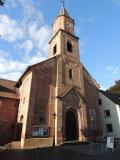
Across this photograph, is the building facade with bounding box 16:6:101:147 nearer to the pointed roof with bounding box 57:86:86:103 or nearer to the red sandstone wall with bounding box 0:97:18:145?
the pointed roof with bounding box 57:86:86:103

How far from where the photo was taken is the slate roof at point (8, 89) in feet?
80.9

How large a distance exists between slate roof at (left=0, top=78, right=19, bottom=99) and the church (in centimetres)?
90

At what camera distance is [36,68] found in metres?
22.8

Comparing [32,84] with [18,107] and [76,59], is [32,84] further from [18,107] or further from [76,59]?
[76,59]

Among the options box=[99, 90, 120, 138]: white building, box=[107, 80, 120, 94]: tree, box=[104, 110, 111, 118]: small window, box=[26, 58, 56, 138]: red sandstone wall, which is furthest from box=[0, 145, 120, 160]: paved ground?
box=[107, 80, 120, 94]: tree

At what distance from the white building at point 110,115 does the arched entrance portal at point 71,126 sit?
322 inches

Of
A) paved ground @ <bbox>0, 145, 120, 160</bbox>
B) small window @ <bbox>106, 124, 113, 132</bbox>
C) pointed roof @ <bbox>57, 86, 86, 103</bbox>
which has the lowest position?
paved ground @ <bbox>0, 145, 120, 160</bbox>

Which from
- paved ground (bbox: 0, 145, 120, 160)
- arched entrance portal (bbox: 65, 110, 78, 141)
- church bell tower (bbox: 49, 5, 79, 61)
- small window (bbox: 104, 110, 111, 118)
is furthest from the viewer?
small window (bbox: 104, 110, 111, 118)

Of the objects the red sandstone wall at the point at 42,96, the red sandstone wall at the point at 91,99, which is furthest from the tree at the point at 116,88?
the red sandstone wall at the point at 42,96

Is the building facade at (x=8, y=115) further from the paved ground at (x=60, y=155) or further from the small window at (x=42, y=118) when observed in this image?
the paved ground at (x=60, y=155)

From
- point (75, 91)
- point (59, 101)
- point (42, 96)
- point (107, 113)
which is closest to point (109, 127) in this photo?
point (107, 113)

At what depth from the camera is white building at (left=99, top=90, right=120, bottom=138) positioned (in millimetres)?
27534

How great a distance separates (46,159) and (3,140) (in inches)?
451

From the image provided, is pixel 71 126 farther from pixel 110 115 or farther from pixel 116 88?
pixel 116 88
